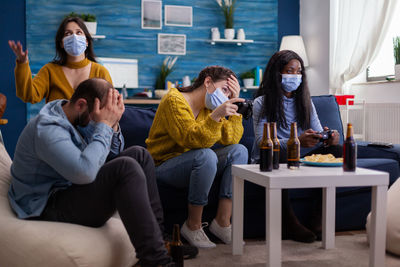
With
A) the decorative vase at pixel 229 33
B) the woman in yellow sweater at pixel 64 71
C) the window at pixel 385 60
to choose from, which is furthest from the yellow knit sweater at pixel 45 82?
the window at pixel 385 60

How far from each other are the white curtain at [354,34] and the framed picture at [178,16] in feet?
5.44

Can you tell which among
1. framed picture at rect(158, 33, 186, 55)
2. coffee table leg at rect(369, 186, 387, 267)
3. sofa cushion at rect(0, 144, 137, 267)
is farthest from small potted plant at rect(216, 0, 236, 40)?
sofa cushion at rect(0, 144, 137, 267)

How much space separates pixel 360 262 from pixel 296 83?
41.7 inches

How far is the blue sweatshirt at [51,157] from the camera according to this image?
4.57ft

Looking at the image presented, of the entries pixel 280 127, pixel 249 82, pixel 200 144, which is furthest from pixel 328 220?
pixel 249 82

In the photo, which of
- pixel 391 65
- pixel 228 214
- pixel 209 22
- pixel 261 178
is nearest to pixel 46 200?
pixel 261 178

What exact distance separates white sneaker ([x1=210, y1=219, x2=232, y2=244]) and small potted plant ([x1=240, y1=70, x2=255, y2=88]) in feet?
10.6

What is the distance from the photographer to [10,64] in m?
4.70

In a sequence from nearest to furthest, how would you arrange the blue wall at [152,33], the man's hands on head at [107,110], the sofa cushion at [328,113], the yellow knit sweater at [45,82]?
the man's hands on head at [107,110]
the yellow knit sweater at [45,82]
the sofa cushion at [328,113]
the blue wall at [152,33]

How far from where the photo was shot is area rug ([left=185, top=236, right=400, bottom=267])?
74.5 inches

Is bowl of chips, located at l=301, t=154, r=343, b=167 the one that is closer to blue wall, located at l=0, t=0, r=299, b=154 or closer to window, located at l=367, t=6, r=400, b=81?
window, located at l=367, t=6, r=400, b=81

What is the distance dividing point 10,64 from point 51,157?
3.76 m

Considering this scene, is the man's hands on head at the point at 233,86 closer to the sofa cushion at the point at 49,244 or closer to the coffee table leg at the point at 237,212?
the coffee table leg at the point at 237,212

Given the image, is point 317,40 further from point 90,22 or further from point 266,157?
point 266,157
